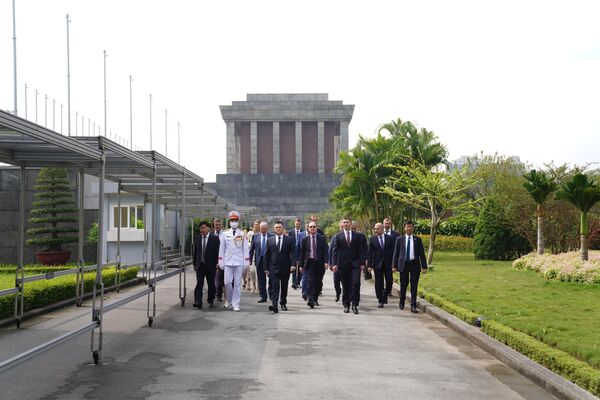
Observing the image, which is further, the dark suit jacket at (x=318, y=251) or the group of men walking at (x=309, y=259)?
the dark suit jacket at (x=318, y=251)

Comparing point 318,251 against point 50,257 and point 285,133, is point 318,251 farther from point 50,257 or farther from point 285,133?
point 285,133

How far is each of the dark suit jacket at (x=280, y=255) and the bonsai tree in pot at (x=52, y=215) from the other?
50.0ft

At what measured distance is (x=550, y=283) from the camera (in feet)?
67.9

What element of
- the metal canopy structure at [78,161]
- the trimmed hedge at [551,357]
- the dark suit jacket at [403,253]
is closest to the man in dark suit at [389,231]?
the dark suit jacket at [403,253]

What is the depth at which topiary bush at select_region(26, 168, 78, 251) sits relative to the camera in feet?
97.5

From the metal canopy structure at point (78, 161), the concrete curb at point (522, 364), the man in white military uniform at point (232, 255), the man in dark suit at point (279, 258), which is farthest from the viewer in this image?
the man in white military uniform at point (232, 255)

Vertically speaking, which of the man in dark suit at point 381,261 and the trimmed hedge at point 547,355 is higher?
the man in dark suit at point 381,261

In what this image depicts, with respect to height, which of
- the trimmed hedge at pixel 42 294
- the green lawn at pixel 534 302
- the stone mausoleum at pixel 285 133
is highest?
the stone mausoleum at pixel 285 133

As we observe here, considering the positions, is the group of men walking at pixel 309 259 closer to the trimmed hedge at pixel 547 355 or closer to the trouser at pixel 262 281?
the trouser at pixel 262 281

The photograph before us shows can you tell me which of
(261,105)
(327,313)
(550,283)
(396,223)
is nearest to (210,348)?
(327,313)

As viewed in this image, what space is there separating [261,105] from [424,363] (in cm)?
8628

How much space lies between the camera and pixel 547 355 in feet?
29.4

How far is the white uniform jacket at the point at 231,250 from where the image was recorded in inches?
637

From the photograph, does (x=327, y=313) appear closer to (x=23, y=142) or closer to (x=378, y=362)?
(x=378, y=362)
